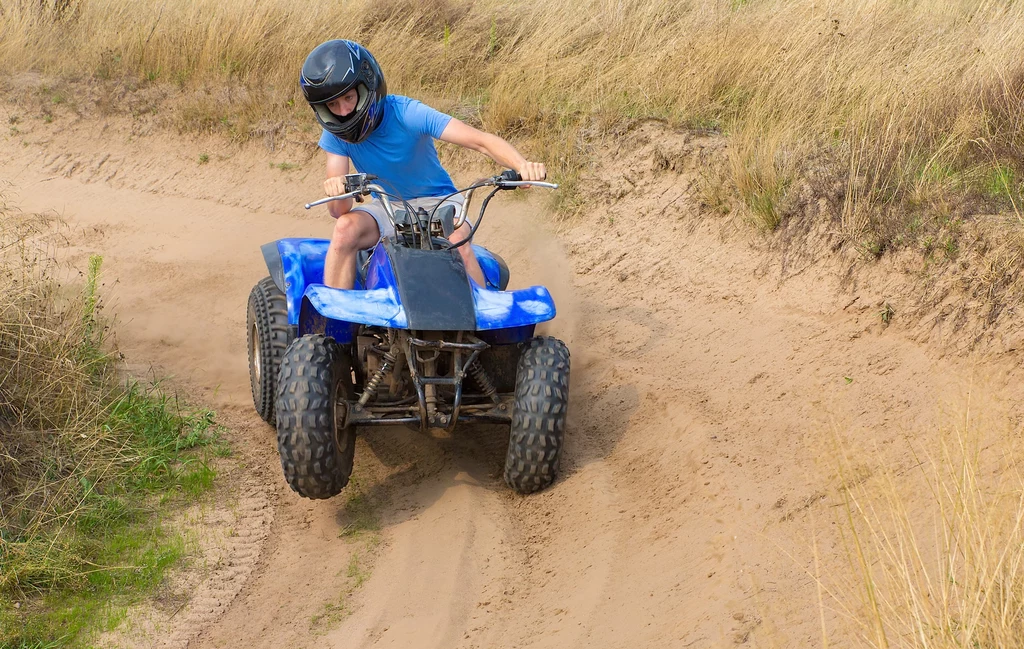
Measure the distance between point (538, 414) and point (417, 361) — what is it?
1.97ft

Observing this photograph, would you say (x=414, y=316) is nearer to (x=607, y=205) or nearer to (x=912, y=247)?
(x=912, y=247)

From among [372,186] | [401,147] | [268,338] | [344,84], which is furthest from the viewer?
[268,338]

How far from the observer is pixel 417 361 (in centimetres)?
474

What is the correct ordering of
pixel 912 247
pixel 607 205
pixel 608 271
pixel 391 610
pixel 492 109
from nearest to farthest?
pixel 391 610
pixel 912 247
pixel 608 271
pixel 607 205
pixel 492 109

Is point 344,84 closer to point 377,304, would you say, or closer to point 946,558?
point 377,304

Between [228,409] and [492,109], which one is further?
[492,109]

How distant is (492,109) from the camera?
923cm

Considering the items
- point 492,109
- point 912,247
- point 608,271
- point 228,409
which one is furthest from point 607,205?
point 228,409

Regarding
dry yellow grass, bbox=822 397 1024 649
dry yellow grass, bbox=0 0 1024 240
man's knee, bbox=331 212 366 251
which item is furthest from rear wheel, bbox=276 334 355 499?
dry yellow grass, bbox=0 0 1024 240

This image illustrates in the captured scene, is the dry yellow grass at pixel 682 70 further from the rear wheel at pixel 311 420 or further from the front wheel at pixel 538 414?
the rear wheel at pixel 311 420

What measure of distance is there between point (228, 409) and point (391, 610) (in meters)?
2.27

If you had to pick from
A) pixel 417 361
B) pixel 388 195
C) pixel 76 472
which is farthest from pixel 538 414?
pixel 76 472

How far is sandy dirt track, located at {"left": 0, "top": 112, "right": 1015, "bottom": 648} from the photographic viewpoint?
13.4 ft

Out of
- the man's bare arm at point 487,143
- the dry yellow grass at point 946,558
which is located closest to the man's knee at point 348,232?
the man's bare arm at point 487,143
